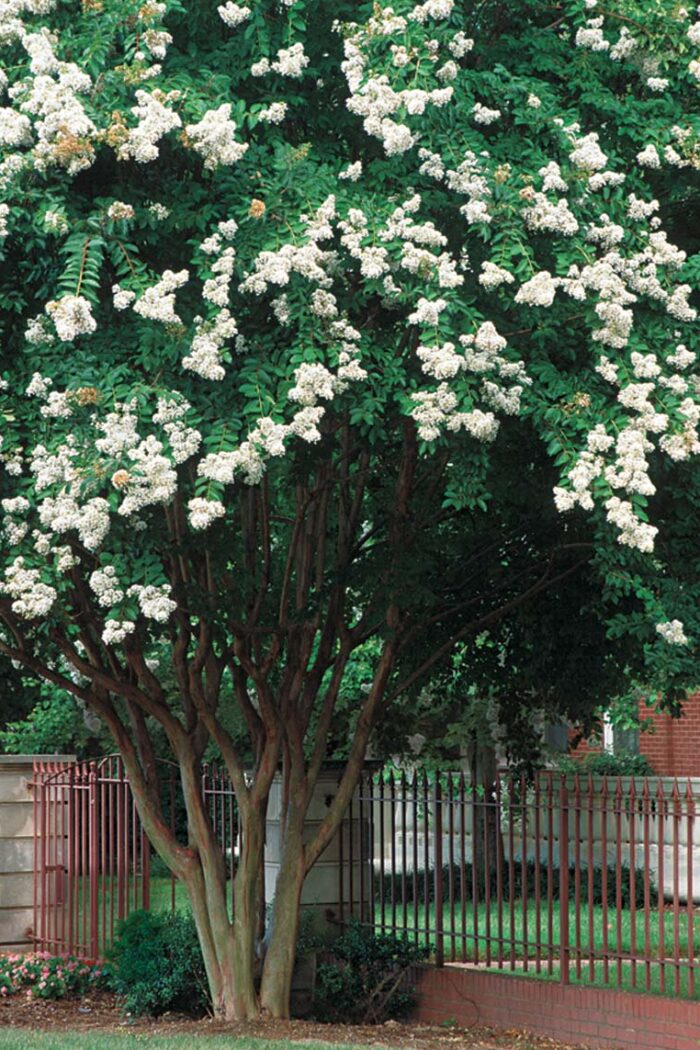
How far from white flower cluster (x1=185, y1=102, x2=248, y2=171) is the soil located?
580 cm

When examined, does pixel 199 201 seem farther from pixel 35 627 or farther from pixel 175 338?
pixel 35 627

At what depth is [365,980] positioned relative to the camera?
12.7m

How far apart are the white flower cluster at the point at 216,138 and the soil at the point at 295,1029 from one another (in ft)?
19.0

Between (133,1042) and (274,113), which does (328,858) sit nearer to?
(133,1042)

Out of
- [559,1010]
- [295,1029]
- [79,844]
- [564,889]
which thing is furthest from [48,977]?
[564,889]

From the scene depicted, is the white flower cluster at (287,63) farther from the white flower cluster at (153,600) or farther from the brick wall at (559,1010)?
the brick wall at (559,1010)

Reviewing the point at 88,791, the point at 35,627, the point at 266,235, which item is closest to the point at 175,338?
the point at 266,235

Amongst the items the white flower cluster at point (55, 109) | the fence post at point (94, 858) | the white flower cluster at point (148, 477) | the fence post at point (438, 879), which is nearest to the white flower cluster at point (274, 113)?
the white flower cluster at point (55, 109)

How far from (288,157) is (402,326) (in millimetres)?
1173

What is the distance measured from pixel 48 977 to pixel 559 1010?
14.9 ft

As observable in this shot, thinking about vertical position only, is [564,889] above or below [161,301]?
below

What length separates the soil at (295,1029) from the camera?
11.2m

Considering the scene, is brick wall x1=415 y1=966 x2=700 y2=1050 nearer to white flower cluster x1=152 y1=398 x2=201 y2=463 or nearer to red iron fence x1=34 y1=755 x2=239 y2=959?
red iron fence x1=34 y1=755 x2=239 y2=959

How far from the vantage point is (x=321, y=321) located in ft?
28.4
